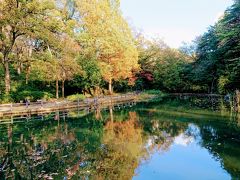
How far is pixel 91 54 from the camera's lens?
46188 mm

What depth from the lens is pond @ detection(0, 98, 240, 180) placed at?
12141 mm

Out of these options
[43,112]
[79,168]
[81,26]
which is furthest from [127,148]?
[81,26]

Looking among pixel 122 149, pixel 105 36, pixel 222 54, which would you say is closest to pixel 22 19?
pixel 105 36

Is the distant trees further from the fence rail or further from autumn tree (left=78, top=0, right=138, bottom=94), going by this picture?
the fence rail

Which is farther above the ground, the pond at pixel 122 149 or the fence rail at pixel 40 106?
the fence rail at pixel 40 106

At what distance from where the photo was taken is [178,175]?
12156mm

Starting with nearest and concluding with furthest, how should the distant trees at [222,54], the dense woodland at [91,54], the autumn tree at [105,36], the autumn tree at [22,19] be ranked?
1. the distant trees at [222,54]
2. the autumn tree at [22,19]
3. the dense woodland at [91,54]
4. the autumn tree at [105,36]

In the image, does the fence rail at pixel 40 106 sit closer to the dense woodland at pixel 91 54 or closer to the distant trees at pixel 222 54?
the dense woodland at pixel 91 54

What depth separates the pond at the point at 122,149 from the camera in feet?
39.8

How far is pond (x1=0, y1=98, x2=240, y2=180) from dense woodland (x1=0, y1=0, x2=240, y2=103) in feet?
40.2

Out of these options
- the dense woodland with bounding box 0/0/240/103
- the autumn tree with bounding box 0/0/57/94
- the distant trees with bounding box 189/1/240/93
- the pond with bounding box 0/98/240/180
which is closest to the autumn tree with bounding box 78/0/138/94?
the dense woodland with bounding box 0/0/240/103

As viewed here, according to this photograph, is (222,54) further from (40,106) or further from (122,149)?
(122,149)

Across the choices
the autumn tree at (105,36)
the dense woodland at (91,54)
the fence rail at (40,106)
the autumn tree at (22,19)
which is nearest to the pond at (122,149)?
the fence rail at (40,106)

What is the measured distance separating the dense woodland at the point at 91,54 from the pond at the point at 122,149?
1225 centimetres
